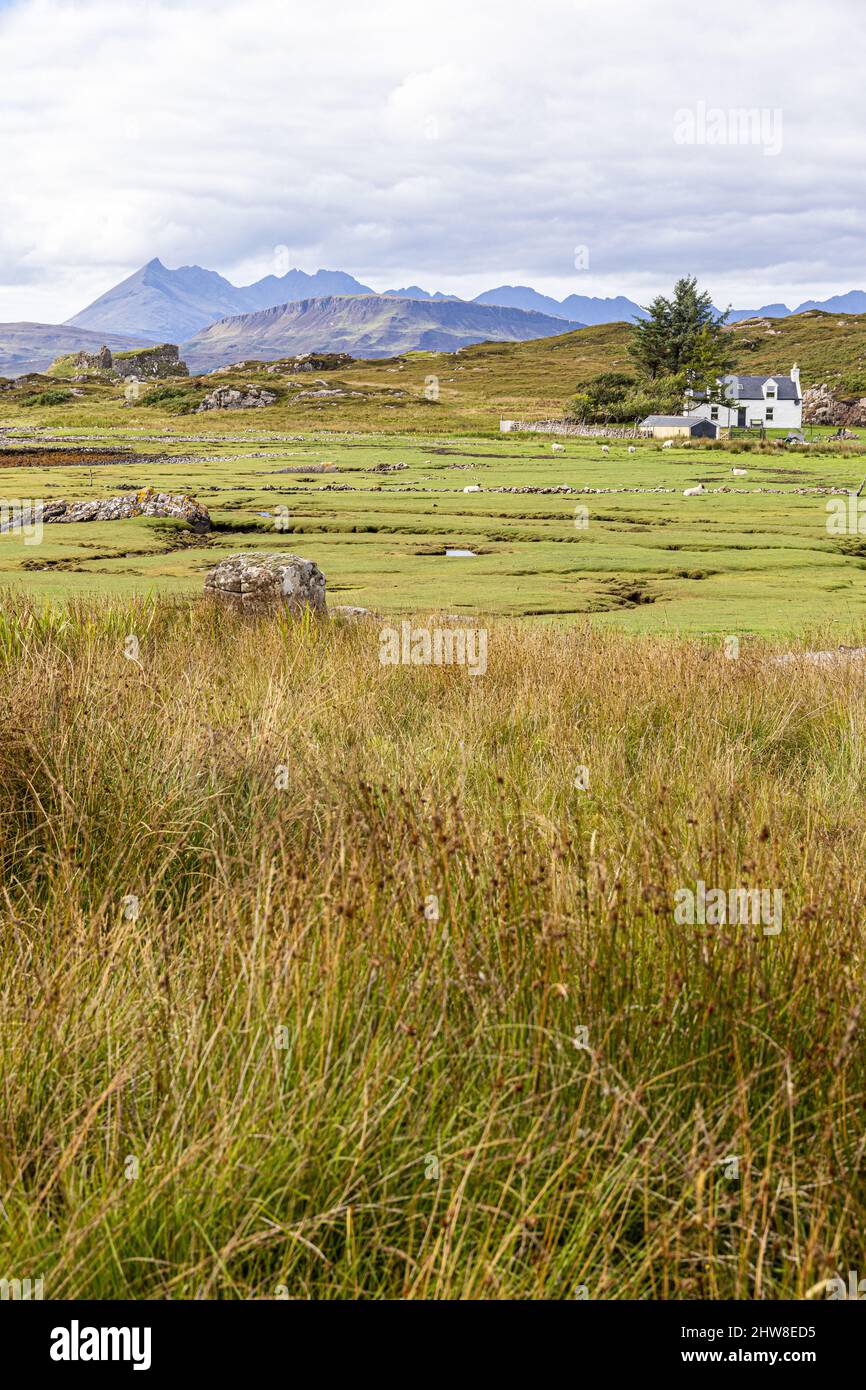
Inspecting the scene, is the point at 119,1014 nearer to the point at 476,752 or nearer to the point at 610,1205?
the point at 610,1205

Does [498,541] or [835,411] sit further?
[835,411]

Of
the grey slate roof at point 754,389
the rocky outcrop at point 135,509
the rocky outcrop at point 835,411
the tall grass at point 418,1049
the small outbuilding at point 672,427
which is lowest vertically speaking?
the tall grass at point 418,1049

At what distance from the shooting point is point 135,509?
2272 centimetres

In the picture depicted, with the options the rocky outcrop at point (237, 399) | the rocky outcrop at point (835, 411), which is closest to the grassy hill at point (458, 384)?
the rocky outcrop at point (237, 399)

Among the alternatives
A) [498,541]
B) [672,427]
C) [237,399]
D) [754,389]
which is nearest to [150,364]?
[237,399]

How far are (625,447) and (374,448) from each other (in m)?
14.0

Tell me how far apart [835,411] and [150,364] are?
107295 mm

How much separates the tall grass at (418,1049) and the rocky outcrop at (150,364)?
525ft

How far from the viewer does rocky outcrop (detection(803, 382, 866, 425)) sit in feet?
280

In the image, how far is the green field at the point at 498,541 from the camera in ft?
48.0

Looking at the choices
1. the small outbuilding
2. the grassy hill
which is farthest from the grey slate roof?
the small outbuilding

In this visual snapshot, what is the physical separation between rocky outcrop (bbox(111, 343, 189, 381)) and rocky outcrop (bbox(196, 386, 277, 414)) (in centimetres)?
5344

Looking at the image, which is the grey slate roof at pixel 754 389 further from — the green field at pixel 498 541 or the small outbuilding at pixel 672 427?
the green field at pixel 498 541

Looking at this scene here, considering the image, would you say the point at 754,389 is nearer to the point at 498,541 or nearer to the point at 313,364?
the point at 498,541
